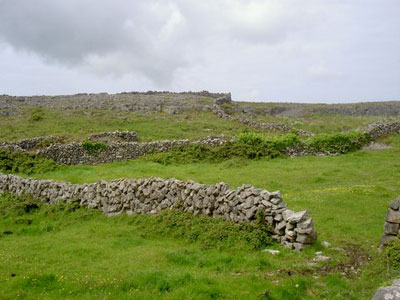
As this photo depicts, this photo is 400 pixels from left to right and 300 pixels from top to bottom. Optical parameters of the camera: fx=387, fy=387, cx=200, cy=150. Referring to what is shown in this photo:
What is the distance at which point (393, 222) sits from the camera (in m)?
11.1

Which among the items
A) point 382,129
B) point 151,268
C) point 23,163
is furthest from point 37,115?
point 151,268

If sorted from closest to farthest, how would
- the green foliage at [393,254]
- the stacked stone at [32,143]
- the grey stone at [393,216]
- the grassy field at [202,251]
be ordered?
the grassy field at [202,251]
the green foliage at [393,254]
the grey stone at [393,216]
the stacked stone at [32,143]

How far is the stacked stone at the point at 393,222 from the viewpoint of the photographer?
10984 mm

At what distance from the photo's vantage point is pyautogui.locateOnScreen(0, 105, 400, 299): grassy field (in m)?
9.51

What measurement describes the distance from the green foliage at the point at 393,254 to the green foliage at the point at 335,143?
2187 cm

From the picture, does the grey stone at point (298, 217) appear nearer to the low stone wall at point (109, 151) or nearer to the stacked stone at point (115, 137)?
the low stone wall at point (109, 151)

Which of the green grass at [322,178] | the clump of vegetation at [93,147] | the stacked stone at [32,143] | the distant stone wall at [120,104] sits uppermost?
the distant stone wall at [120,104]

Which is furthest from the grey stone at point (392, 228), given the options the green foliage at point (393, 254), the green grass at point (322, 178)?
the green grass at point (322, 178)

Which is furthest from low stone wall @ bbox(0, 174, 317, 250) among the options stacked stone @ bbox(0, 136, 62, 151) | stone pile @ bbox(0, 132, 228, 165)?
stacked stone @ bbox(0, 136, 62, 151)

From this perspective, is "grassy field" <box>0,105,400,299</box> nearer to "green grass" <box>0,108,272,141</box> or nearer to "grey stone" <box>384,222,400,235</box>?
"grey stone" <box>384,222,400,235</box>

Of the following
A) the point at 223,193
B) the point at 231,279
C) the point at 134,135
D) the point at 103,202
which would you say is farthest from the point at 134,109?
the point at 231,279

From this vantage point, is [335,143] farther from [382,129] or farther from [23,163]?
[23,163]

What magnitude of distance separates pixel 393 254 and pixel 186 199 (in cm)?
768

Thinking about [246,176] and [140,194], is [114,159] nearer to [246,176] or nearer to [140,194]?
[246,176]
